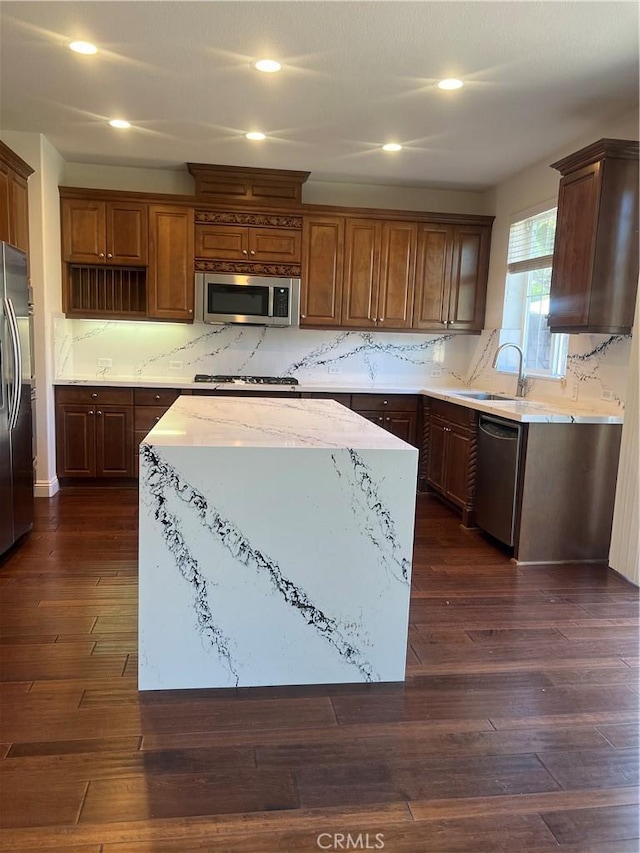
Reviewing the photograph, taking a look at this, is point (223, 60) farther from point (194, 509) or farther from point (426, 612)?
point (426, 612)

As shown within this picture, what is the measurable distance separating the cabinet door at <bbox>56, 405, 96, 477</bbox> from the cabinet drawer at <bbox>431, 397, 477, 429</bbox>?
2774 mm

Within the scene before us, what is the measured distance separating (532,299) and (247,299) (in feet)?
7.64

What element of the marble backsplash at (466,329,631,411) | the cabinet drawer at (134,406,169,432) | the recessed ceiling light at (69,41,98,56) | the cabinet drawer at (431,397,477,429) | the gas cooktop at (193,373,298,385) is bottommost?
the cabinet drawer at (134,406,169,432)

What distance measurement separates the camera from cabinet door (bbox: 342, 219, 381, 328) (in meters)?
5.12

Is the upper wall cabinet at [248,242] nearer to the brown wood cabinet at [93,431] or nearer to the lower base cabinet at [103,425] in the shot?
the lower base cabinet at [103,425]

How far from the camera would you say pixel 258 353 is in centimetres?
545

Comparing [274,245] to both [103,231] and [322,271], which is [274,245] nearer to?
[322,271]

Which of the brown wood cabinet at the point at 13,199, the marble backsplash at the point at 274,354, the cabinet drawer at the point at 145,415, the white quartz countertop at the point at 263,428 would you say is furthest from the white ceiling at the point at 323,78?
the cabinet drawer at the point at 145,415

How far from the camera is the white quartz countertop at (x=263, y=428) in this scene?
2145mm

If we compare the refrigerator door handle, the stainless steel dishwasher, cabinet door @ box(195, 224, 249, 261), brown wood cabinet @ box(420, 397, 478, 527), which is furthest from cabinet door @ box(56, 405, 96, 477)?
the stainless steel dishwasher

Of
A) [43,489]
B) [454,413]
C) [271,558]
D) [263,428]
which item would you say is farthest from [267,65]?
[43,489]

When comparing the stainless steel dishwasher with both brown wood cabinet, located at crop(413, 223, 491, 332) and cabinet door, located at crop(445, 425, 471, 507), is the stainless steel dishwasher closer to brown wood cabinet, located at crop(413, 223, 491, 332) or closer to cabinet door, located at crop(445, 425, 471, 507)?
cabinet door, located at crop(445, 425, 471, 507)

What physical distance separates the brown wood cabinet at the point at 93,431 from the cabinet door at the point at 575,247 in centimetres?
328

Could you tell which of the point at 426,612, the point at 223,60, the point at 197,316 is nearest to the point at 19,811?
the point at 426,612
